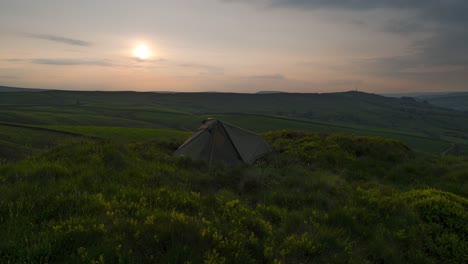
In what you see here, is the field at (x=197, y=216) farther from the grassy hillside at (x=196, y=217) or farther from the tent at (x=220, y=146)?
the tent at (x=220, y=146)

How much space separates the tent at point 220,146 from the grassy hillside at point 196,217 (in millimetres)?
3646

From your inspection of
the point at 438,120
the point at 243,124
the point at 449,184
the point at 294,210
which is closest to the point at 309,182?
the point at 294,210

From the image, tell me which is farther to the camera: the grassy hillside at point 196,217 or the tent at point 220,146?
the tent at point 220,146

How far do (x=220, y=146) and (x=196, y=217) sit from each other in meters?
8.93

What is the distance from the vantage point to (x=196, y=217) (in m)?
5.20

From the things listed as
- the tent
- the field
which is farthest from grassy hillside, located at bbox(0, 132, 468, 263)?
the tent

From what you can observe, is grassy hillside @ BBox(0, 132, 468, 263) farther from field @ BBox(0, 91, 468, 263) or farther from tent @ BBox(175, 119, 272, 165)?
tent @ BBox(175, 119, 272, 165)

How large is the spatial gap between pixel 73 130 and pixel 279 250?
68.9 meters

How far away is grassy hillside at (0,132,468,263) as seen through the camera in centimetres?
394

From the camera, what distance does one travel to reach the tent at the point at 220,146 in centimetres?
1368

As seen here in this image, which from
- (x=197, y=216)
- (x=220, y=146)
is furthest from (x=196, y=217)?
(x=220, y=146)

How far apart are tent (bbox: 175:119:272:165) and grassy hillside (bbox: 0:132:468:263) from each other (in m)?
3.65

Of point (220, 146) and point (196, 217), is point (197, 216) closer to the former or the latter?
point (196, 217)

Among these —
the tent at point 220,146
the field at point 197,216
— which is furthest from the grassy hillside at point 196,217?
the tent at point 220,146
